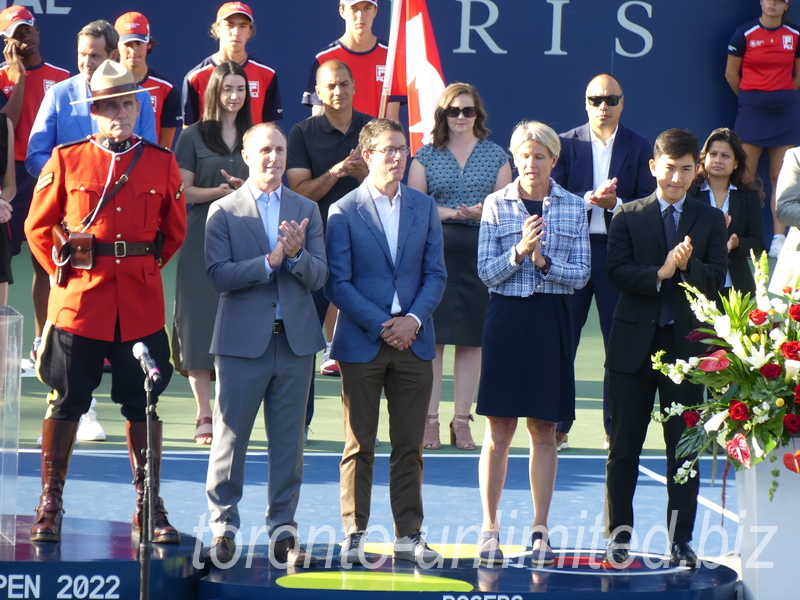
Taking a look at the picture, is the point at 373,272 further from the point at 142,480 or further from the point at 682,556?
the point at 682,556

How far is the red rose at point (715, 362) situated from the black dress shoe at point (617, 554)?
0.96 m

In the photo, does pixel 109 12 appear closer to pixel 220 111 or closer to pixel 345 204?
pixel 220 111

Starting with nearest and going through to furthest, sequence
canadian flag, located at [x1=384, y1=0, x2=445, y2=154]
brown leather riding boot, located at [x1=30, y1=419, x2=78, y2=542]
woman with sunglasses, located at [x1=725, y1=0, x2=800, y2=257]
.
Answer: brown leather riding boot, located at [x1=30, y1=419, x2=78, y2=542], canadian flag, located at [x1=384, y1=0, x2=445, y2=154], woman with sunglasses, located at [x1=725, y1=0, x2=800, y2=257]

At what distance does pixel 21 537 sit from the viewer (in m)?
5.30

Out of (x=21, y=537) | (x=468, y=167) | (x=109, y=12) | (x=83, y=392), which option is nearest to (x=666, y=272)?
(x=468, y=167)

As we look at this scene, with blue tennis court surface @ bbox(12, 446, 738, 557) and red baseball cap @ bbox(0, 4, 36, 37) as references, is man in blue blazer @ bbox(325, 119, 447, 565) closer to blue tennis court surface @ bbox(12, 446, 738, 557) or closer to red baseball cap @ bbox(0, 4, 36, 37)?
blue tennis court surface @ bbox(12, 446, 738, 557)

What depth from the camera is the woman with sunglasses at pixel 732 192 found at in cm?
718

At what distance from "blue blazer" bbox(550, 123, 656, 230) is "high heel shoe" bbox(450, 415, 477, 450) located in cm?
151

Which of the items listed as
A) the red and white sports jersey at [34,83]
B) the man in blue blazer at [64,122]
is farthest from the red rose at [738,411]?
the red and white sports jersey at [34,83]

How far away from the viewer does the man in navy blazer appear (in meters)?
7.34

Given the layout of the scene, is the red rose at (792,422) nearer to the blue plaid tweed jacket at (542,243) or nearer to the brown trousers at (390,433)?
the blue plaid tweed jacket at (542,243)

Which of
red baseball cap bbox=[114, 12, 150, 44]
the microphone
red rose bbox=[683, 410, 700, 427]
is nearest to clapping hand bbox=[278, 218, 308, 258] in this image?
the microphone

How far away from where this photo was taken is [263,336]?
5.41m

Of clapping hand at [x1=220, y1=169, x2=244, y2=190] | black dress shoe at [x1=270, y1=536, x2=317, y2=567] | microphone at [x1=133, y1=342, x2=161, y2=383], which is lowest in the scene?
black dress shoe at [x1=270, y1=536, x2=317, y2=567]
